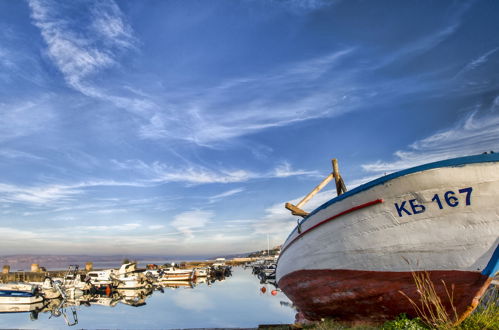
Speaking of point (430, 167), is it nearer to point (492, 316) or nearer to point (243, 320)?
point (492, 316)

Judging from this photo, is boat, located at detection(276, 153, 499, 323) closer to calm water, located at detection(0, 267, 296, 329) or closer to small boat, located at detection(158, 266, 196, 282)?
calm water, located at detection(0, 267, 296, 329)

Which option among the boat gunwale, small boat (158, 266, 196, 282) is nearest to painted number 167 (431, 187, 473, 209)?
the boat gunwale

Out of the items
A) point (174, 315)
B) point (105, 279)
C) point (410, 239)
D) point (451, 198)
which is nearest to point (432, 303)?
point (410, 239)

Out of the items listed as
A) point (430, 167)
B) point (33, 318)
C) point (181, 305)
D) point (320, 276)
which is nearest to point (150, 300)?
point (181, 305)

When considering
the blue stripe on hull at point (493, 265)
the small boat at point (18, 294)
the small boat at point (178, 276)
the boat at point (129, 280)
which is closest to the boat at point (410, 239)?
the blue stripe on hull at point (493, 265)

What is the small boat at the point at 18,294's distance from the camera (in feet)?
81.4

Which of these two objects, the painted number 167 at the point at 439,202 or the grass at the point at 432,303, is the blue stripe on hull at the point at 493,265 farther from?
the painted number 167 at the point at 439,202

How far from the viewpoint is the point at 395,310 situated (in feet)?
25.7

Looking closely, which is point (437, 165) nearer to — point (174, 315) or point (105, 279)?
point (174, 315)

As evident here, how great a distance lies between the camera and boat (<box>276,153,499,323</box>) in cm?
652

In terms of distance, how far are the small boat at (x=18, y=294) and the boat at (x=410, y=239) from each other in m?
27.6

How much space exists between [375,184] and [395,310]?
3368 millimetres

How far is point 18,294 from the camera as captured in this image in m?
25.3

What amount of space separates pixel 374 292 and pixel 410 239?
1.83 m
